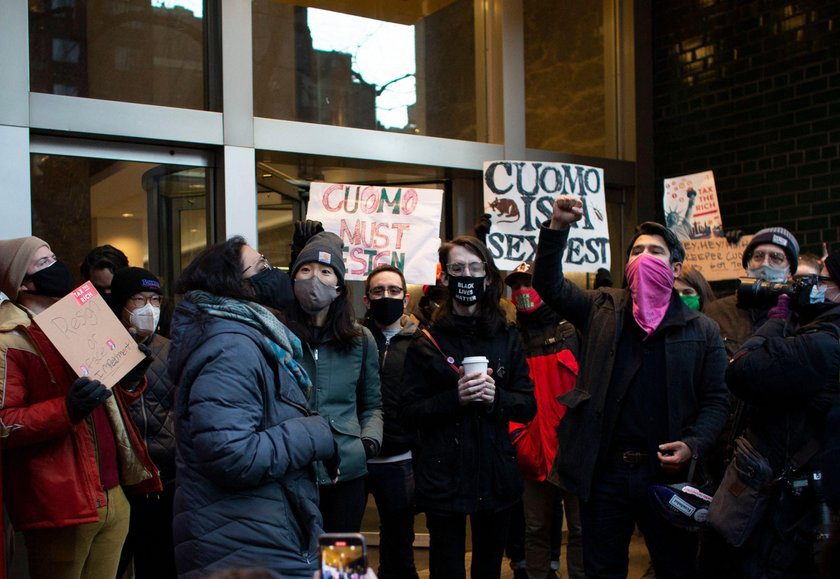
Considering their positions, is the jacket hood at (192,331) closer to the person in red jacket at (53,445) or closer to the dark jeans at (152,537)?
the person in red jacket at (53,445)

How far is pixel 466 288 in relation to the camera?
446 centimetres

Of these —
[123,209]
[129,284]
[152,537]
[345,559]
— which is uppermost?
[123,209]

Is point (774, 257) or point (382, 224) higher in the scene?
point (382, 224)

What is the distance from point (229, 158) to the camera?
634 cm

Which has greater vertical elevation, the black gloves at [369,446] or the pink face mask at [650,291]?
the pink face mask at [650,291]

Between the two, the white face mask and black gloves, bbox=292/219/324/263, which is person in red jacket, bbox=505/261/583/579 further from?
the white face mask

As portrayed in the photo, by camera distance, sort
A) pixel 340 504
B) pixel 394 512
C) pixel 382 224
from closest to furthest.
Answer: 1. pixel 340 504
2. pixel 394 512
3. pixel 382 224

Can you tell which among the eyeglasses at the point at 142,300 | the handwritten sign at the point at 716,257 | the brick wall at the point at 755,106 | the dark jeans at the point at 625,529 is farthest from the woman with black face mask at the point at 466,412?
the brick wall at the point at 755,106

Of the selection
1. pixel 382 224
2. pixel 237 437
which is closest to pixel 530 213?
pixel 382 224

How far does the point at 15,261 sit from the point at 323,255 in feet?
4.42

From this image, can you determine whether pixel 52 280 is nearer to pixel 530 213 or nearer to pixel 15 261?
pixel 15 261

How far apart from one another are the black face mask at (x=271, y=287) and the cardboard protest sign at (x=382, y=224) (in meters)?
2.79

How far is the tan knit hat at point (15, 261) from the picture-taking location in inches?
157

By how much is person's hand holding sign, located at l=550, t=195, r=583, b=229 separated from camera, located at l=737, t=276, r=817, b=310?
81 centimetres
